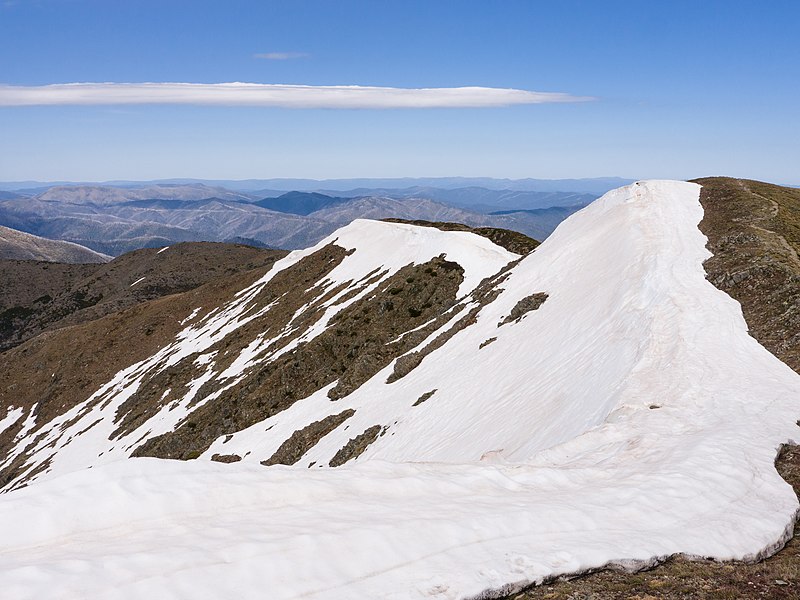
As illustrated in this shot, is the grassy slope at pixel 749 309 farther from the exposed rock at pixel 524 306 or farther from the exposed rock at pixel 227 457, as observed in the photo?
the exposed rock at pixel 227 457

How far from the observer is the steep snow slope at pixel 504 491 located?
27.2 feet

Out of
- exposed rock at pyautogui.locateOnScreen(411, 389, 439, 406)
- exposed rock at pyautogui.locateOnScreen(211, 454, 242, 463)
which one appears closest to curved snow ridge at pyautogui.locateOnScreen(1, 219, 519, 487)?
exposed rock at pyautogui.locateOnScreen(211, 454, 242, 463)

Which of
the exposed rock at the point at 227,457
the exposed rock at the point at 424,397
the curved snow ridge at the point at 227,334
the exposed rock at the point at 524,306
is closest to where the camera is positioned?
the exposed rock at the point at 424,397

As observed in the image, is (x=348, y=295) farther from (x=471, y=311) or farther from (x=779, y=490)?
(x=779, y=490)

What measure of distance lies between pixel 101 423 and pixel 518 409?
6786 cm

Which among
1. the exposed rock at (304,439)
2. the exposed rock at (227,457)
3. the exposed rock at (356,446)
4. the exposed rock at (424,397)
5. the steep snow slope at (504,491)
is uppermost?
the steep snow slope at (504,491)

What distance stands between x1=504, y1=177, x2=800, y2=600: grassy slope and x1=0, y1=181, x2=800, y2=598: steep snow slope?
1.31ft

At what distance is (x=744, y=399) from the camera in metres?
17.1

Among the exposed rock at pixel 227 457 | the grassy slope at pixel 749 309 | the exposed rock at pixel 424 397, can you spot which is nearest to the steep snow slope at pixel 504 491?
the grassy slope at pixel 749 309

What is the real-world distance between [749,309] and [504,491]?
1952 cm

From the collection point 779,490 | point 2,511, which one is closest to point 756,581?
point 779,490

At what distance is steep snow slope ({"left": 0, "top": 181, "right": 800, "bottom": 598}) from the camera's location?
27.2 ft

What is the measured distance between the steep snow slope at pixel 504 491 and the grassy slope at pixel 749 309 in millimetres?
401

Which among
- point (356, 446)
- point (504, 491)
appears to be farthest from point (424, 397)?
point (504, 491)
